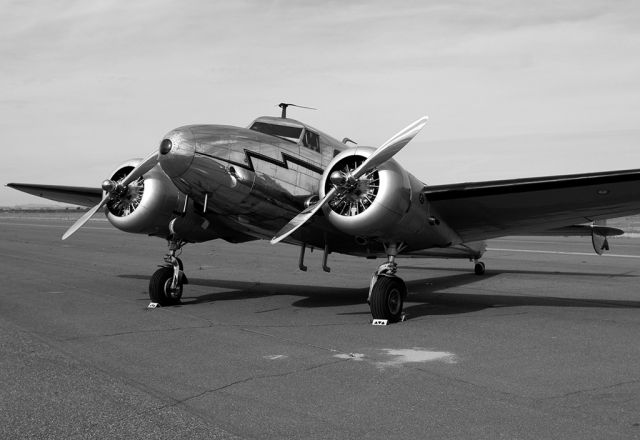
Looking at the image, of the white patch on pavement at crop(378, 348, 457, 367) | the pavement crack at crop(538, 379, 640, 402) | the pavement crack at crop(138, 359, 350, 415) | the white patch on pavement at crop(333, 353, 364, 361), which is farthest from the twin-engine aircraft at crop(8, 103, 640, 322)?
the pavement crack at crop(538, 379, 640, 402)

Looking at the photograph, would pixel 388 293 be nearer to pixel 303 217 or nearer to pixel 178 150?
pixel 303 217

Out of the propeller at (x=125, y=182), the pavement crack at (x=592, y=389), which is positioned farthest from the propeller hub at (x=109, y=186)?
the pavement crack at (x=592, y=389)

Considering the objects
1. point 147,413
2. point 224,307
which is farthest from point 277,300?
point 147,413

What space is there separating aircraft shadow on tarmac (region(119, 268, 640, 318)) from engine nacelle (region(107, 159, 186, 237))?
1.73 meters

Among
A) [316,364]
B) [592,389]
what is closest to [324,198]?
[316,364]

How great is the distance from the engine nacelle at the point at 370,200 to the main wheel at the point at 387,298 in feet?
2.66

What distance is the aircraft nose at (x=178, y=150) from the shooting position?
10.1 metres

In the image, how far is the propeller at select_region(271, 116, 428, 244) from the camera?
9.95 m

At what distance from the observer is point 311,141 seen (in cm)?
1202

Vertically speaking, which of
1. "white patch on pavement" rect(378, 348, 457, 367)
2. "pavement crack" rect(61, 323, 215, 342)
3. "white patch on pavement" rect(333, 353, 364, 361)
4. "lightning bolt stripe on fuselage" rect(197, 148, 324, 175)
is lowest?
"pavement crack" rect(61, 323, 215, 342)

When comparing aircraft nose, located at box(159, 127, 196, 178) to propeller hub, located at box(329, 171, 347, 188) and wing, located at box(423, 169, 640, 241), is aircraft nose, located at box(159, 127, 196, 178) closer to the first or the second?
propeller hub, located at box(329, 171, 347, 188)

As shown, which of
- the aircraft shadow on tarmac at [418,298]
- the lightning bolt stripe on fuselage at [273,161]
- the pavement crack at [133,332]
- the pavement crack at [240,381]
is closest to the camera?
the pavement crack at [240,381]

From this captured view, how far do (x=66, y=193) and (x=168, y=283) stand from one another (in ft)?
16.6

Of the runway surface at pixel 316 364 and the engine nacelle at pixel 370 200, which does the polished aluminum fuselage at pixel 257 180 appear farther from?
the runway surface at pixel 316 364
